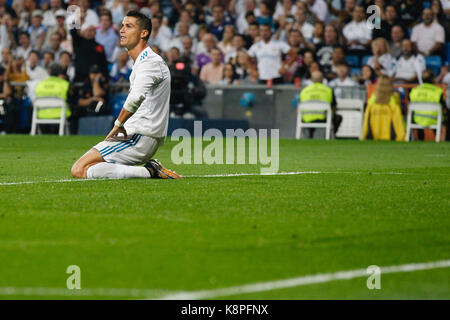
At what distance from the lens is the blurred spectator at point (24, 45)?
25875 millimetres

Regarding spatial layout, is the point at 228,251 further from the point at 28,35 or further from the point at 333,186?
the point at 28,35

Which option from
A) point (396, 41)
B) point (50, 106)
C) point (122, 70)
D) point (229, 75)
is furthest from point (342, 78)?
point (50, 106)

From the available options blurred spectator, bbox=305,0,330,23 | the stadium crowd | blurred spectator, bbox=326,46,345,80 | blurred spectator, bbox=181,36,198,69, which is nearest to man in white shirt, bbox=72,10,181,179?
the stadium crowd

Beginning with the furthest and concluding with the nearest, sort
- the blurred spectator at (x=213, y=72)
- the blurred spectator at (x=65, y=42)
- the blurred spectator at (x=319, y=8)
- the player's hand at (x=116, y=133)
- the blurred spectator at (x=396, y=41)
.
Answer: the blurred spectator at (x=65, y=42), the blurred spectator at (x=319, y=8), the blurred spectator at (x=213, y=72), the blurred spectator at (x=396, y=41), the player's hand at (x=116, y=133)

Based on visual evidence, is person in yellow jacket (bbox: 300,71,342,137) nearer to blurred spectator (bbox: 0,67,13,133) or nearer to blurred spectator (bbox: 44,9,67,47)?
blurred spectator (bbox: 0,67,13,133)

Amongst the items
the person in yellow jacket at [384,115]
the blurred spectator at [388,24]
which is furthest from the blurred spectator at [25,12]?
the person in yellow jacket at [384,115]

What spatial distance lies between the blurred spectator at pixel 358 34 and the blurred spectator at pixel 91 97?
6.00 meters

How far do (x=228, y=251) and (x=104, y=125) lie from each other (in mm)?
16835

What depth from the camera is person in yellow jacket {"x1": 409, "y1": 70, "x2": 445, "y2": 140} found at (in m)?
21.4

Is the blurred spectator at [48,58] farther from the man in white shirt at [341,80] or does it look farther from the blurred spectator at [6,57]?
the man in white shirt at [341,80]

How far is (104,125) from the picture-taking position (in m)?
22.1

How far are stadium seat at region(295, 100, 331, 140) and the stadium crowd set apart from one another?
0.84 metres

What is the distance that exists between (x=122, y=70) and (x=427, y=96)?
7737 mm

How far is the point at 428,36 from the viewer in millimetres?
22594
